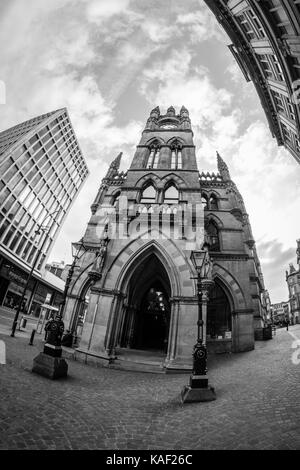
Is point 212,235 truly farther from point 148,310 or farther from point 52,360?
point 52,360

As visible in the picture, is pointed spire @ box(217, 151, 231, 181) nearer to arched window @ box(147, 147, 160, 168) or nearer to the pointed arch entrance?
arched window @ box(147, 147, 160, 168)

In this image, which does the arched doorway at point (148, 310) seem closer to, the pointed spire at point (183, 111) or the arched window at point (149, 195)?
the arched window at point (149, 195)

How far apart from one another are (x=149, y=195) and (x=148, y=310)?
9.31 m

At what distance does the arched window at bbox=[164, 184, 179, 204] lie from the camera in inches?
640

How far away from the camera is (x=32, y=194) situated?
38188 millimetres

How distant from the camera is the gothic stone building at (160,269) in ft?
36.8

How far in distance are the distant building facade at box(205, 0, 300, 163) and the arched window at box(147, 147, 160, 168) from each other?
8941 mm

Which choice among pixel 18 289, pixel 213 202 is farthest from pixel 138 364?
pixel 18 289

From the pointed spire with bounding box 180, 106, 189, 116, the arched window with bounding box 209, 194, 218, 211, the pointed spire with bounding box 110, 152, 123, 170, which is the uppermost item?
the pointed spire with bounding box 180, 106, 189, 116

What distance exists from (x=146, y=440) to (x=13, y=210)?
37.8 metres

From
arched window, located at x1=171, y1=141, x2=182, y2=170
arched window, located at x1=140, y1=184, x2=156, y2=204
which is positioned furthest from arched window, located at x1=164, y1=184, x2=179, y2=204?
arched window, located at x1=171, y1=141, x2=182, y2=170

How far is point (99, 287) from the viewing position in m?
12.0
